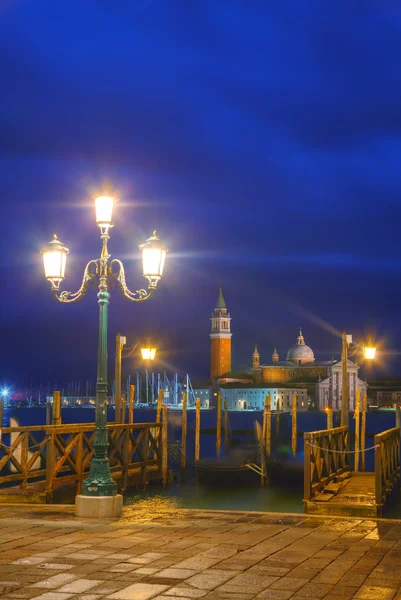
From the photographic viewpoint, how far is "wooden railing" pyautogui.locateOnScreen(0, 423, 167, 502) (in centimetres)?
1499

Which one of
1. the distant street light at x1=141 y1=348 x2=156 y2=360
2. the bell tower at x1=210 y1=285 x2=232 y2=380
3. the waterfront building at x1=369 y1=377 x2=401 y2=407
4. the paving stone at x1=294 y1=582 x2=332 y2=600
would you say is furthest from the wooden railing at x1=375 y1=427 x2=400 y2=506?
the bell tower at x1=210 y1=285 x2=232 y2=380

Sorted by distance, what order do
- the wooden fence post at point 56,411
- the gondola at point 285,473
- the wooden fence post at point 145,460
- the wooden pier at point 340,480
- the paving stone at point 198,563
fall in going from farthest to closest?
1. the gondola at point 285,473
2. the wooden fence post at point 145,460
3. the wooden fence post at point 56,411
4. the wooden pier at point 340,480
5. the paving stone at point 198,563

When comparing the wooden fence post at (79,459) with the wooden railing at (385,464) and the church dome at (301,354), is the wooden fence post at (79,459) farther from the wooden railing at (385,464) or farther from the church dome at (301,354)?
the church dome at (301,354)

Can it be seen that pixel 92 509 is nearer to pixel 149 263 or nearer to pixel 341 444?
pixel 149 263

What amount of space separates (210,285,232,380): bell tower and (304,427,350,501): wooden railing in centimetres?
11360

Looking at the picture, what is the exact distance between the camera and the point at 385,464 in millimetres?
16703

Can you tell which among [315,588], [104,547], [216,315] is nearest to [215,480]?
[104,547]

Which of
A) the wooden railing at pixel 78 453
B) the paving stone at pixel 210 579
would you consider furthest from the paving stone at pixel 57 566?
the wooden railing at pixel 78 453


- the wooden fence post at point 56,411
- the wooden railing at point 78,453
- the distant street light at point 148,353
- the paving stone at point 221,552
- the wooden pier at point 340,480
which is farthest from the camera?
Result: the distant street light at point 148,353

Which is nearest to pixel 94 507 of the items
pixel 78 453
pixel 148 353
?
pixel 78 453

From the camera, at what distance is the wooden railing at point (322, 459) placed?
13.8 meters

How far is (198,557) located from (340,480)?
36.3 feet

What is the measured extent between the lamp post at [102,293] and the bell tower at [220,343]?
12203cm

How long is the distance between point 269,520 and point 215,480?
16.9m
